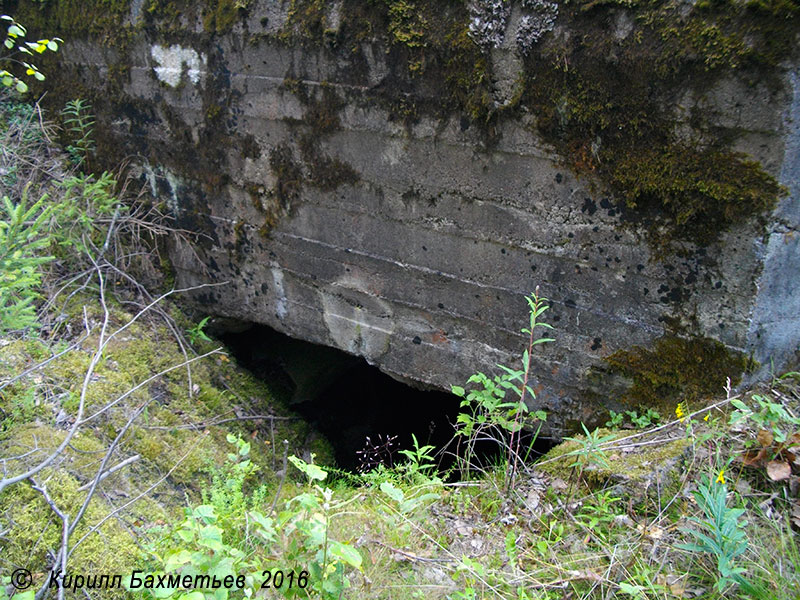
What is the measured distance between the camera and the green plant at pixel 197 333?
12.5 ft

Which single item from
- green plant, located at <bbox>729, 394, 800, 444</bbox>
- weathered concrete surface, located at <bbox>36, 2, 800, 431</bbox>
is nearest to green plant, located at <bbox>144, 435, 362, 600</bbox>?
weathered concrete surface, located at <bbox>36, 2, 800, 431</bbox>

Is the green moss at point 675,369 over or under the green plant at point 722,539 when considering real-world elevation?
over

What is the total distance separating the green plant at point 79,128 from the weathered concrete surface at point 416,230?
15 centimetres

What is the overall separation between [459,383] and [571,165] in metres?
1.27

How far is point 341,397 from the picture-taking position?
4590mm

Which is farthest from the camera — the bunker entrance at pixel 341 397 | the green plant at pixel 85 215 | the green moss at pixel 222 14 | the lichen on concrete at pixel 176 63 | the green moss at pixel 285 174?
the bunker entrance at pixel 341 397

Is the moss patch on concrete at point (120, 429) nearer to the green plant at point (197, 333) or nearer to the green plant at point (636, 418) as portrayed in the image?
the green plant at point (197, 333)

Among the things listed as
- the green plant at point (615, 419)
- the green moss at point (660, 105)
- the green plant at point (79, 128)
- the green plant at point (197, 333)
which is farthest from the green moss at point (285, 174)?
the green plant at point (615, 419)

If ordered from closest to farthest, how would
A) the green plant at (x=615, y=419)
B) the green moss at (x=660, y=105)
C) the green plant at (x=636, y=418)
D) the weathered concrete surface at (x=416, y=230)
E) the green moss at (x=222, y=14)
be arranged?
the green moss at (x=660, y=105) → the weathered concrete surface at (x=416, y=230) → the green plant at (x=636, y=418) → the green plant at (x=615, y=419) → the green moss at (x=222, y=14)

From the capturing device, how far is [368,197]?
2.95m

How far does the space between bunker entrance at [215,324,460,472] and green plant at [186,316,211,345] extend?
0.25 m

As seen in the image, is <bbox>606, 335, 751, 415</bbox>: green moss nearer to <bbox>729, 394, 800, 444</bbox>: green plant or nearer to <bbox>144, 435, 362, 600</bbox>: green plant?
<bbox>729, 394, 800, 444</bbox>: green plant

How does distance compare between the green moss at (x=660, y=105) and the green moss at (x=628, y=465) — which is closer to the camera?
A: the green moss at (x=660, y=105)

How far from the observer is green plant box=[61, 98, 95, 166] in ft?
12.7
